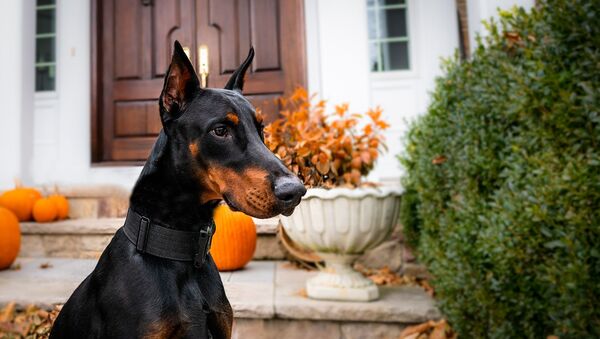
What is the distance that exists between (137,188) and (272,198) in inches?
6.4

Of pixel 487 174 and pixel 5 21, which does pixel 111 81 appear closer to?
pixel 5 21

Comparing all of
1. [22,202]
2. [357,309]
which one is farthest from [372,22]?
[22,202]

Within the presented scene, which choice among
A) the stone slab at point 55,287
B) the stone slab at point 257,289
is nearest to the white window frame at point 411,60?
the stone slab at point 257,289

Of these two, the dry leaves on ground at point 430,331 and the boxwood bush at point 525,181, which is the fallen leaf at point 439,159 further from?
the dry leaves on ground at point 430,331

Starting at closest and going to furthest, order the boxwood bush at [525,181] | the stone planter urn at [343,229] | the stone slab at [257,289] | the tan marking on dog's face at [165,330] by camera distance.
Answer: the tan marking on dog's face at [165,330] < the boxwood bush at [525,181] < the stone slab at [257,289] < the stone planter urn at [343,229]

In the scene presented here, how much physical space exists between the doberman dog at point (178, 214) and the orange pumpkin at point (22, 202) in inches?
65.2

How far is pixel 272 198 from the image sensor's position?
0.39m

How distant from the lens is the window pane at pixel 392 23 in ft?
11.5

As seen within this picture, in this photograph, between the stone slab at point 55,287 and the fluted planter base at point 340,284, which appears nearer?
the stone slab at point 55,287

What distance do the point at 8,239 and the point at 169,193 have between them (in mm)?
1411

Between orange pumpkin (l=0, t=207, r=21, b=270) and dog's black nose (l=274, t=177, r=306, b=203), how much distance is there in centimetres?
131

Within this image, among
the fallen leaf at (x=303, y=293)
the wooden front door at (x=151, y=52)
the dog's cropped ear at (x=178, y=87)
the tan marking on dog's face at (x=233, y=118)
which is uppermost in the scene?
the wooden front door at (x=151, y=52)

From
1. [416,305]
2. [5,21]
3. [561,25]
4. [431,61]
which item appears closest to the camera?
[5,21]

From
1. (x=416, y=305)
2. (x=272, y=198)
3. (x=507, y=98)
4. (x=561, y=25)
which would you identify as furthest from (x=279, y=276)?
(x=272, y=198)
